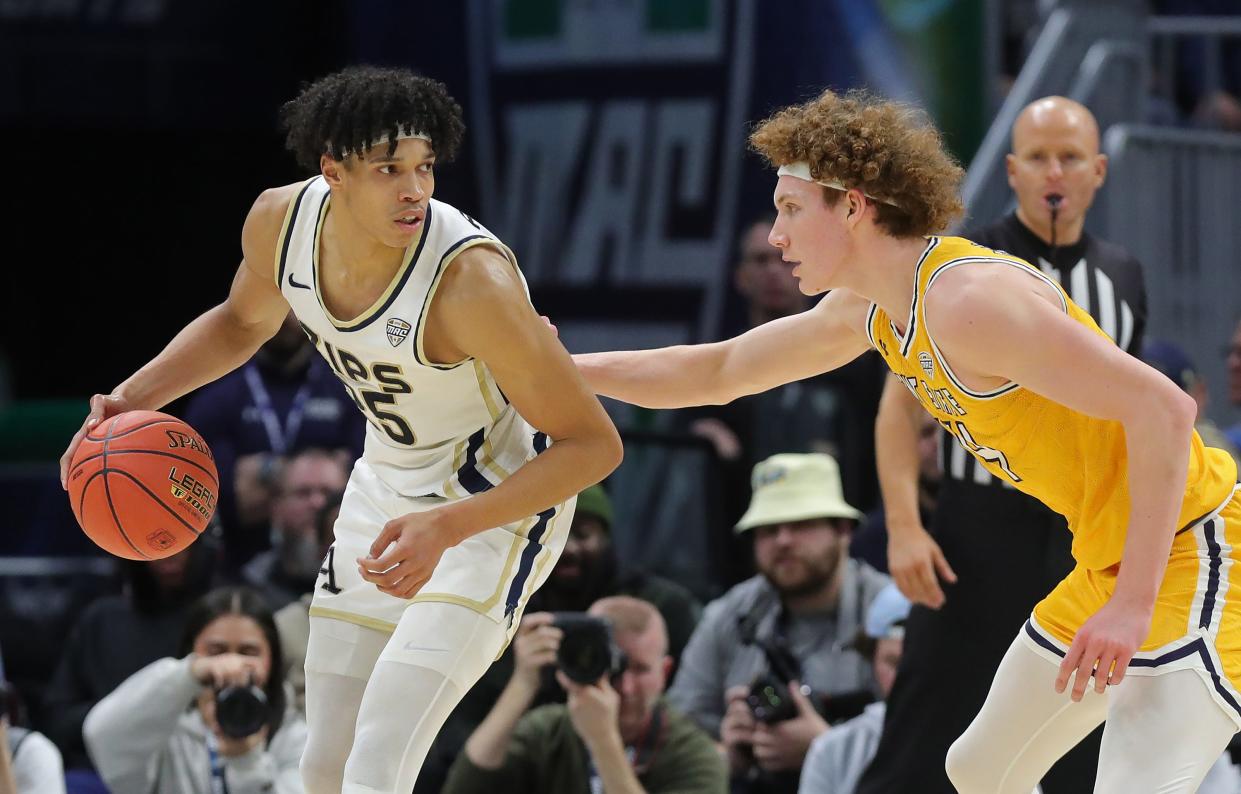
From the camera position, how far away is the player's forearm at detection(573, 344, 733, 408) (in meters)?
4.18

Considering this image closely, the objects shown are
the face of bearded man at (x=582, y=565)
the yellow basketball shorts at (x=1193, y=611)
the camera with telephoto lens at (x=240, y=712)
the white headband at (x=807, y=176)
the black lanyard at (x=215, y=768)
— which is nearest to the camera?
the yellow basketball shorts at (x=1193, y=611)

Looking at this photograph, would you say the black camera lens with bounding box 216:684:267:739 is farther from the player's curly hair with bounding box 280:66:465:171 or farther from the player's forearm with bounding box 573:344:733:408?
the player's curly hair with bounding box 280:66:465:171

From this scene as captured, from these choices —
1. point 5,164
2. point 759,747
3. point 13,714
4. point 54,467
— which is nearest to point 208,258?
point 5,164

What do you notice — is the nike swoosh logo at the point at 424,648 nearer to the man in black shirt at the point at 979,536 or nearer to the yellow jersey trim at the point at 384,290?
the yellow jersey trim at the point at 384,290

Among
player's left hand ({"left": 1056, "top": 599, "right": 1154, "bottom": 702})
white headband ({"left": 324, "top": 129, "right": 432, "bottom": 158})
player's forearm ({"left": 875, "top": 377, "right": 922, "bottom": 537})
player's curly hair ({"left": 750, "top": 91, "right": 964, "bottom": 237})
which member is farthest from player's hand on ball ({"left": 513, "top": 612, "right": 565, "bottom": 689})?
player's left hand ({"left": 1056, "top": 599, "right": 1154, "bottom": 702})

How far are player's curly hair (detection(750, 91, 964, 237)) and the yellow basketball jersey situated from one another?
76 millimetres

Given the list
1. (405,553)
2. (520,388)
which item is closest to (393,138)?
(520,388)

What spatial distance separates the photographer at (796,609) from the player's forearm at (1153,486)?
2664 millimetres

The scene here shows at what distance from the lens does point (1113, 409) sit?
3260 millimetres

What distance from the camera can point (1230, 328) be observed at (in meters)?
7.34

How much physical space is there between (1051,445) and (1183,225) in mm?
3902

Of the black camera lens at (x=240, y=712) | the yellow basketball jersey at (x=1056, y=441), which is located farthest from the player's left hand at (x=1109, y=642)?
the black camera lens at (x=240, y=712)

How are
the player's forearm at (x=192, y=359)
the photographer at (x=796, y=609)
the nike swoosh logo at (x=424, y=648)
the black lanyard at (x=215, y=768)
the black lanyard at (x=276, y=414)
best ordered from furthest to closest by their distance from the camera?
the black lanyard at (x=276, y=414) < the photographer at (x=796, y=609) < the black lanyard at (x=215, y=768) < the player's forearm at (x=192, y=359) < the nike swoosh logo at (x=424, y=648)

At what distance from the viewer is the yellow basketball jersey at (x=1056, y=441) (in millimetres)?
3473
